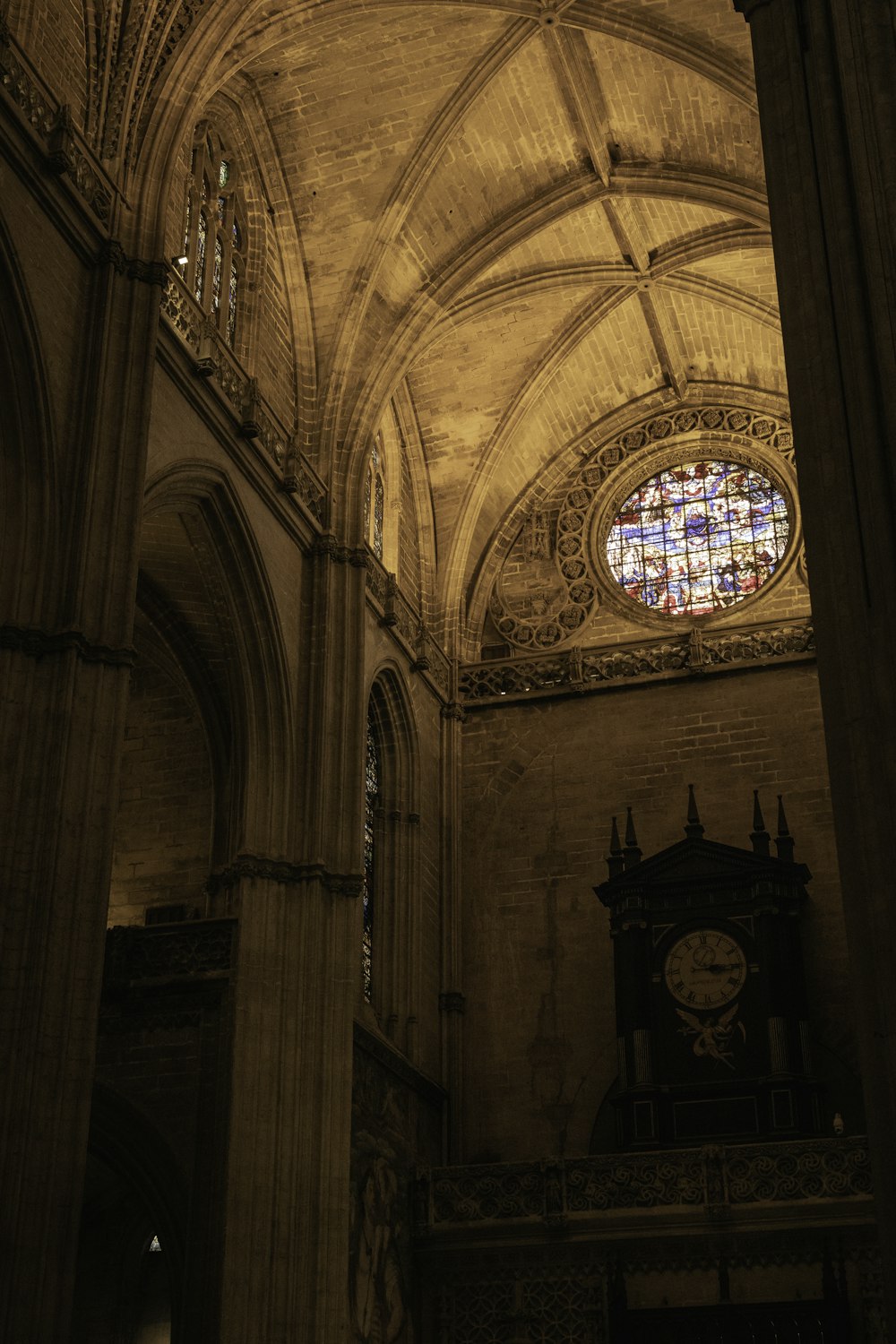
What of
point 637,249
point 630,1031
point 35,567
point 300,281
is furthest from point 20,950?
point 637,249

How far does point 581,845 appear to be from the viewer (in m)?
20.5

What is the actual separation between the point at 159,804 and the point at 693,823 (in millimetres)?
5586

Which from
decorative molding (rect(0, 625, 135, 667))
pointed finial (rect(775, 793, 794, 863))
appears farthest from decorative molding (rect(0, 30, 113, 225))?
pointed finial (rect(775, 793, 794, 863))

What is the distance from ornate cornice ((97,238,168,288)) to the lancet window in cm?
201

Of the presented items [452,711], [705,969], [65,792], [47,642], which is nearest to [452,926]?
[452,711]

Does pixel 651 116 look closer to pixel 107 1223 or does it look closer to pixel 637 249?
pixel 637 249

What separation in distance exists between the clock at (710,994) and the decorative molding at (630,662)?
7.87ft

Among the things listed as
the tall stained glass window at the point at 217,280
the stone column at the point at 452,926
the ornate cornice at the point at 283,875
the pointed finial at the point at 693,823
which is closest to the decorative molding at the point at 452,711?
the stone column at the point at 452,926

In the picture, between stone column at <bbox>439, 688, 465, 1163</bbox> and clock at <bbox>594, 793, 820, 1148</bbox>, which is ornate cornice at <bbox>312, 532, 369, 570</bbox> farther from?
clock at <bbox>594, 793, 820, 1148</bbox>

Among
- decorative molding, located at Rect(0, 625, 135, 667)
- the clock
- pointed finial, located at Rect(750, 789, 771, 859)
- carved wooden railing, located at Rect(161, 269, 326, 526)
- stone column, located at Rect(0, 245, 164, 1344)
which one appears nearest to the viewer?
stone column, located at Rect(0, 245, 164, 1344)

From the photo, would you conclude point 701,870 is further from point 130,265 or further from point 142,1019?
point 130,265

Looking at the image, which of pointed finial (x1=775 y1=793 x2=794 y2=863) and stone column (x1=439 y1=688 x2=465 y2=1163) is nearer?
pointed finial (x1=775 y1=793 x2=794 y2=863)

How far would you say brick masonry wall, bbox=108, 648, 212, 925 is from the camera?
17297mm

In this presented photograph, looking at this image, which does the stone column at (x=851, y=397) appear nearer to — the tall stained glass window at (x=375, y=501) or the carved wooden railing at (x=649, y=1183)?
the carved wooden railing at (x=649, y=1183)
